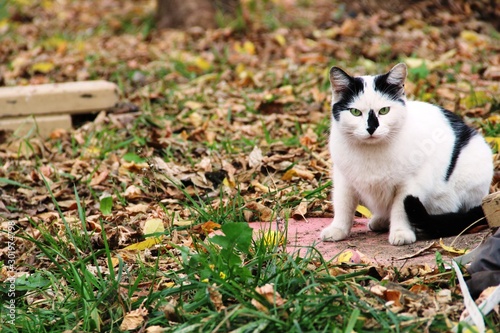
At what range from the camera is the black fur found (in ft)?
10.3

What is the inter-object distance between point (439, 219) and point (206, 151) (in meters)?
2.05

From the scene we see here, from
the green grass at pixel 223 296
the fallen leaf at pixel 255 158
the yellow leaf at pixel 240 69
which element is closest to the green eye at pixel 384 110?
the green grass at pixel 223 296

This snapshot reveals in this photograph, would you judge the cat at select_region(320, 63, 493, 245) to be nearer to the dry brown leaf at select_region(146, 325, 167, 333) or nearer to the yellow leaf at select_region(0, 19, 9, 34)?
the dry brown leaf at select_region(146, 325, 167, 333)

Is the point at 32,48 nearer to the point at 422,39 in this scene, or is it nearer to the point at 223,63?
the point at 223,63

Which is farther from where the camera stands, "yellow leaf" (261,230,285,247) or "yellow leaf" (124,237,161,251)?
"yellow leaf" (124,237,161,251)

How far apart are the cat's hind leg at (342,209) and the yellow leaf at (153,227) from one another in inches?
33.2

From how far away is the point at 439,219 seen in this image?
314 centimetres

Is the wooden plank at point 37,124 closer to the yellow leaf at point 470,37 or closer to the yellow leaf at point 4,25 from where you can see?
the yellow leaf at point 4,25

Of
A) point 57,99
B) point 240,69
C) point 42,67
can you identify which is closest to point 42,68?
point 42,67

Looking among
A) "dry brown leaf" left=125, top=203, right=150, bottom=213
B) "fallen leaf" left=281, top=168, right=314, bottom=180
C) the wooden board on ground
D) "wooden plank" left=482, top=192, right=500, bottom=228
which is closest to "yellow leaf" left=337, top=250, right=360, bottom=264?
"wooden plank" left=482, top=192, right=500, bottom=228

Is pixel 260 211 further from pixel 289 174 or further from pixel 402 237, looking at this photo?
pixel 402 237

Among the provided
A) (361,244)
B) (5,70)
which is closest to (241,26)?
(5,70)

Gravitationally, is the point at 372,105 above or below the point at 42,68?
above

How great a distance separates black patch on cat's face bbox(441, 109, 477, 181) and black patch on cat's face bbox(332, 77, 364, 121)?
556 mm
